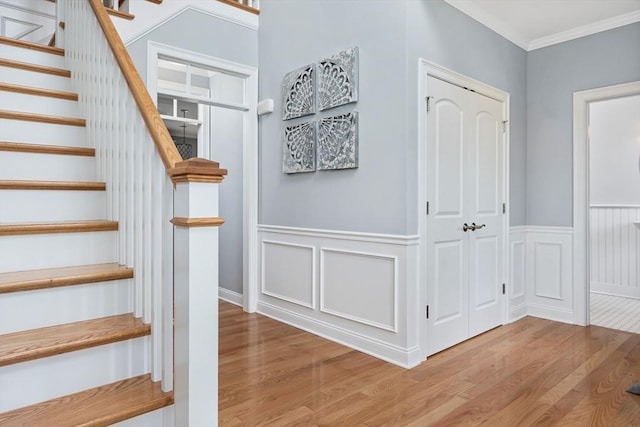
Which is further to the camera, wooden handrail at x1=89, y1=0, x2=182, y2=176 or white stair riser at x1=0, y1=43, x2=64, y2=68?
white stair riser at x1=0, y1=43, x2=64, y2=68

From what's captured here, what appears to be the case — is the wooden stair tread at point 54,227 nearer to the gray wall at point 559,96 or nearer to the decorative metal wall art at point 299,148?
the decorative metal wall art at point 299,148

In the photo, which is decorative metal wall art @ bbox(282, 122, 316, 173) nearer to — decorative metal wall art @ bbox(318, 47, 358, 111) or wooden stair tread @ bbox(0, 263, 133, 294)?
→ decorative metal wall art @ bbox(318, 47, 358, 111)

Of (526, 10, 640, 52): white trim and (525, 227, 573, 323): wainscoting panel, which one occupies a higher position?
(526, 10, 640, 52): white trim

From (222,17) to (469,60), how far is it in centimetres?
218

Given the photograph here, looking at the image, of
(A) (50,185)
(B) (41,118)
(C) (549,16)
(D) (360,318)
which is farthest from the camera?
(C) (549,16)

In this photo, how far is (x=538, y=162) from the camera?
3881 mm

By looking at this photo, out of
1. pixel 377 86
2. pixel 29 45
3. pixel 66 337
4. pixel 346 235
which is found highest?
pixel 29 45

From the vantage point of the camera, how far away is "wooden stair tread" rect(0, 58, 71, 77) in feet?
8.30

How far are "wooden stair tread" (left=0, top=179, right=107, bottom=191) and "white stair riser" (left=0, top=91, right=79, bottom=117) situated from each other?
711mm

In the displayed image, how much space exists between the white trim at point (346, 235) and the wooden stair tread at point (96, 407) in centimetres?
172

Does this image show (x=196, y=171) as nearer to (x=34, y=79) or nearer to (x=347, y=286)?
(x=347, y=286)

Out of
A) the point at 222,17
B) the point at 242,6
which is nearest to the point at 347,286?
the point at 222,17

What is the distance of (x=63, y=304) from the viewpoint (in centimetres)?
160

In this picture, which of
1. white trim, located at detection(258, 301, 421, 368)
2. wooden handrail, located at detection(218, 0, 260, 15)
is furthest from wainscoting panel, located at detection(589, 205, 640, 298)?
wooden handrail, located at detection(218, 0, 260, 15)
